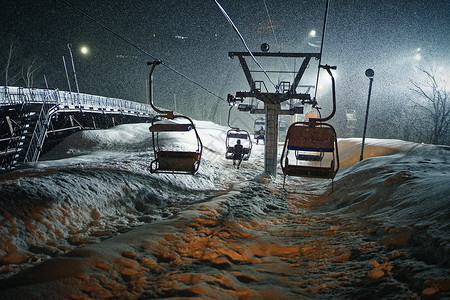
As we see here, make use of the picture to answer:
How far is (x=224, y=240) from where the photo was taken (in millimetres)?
5059

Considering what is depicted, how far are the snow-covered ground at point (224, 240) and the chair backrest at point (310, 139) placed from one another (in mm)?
2065

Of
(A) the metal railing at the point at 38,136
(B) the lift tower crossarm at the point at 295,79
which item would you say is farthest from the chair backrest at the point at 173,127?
(A) the metal railing at the point at 38,136

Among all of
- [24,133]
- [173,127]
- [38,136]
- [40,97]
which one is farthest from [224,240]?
[40,97]

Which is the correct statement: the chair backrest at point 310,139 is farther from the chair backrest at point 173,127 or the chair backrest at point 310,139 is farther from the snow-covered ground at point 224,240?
the chair backrest at point 173,127

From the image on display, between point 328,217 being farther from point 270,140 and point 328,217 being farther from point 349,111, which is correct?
point 349,111

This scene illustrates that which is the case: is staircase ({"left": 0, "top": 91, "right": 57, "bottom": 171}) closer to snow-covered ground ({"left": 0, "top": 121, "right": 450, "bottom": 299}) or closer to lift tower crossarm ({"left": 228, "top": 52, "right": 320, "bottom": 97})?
snow-covered ground ({"left": 0, "top": 121, "right": 450, "bottom": 299})

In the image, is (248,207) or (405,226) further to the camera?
(248,207)

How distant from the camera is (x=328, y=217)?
6.48 meters

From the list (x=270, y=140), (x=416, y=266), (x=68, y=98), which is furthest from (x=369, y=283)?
(x=68, y=98)

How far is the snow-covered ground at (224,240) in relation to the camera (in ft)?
10.5

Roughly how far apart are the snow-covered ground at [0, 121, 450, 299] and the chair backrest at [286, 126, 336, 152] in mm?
2065

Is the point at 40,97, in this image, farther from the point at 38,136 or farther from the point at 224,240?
the point at 224,240

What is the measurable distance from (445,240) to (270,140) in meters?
10.9

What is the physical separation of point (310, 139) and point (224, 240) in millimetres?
4185
